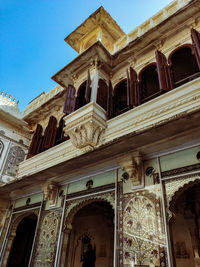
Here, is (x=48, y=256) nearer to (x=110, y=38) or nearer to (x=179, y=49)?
(x=179, y=49)

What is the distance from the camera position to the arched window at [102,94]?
706cm

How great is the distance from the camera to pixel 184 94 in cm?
516

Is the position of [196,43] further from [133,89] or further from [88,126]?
[88,126]

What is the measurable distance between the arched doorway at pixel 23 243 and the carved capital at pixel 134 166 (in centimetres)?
607

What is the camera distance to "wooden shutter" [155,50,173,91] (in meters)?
5.64

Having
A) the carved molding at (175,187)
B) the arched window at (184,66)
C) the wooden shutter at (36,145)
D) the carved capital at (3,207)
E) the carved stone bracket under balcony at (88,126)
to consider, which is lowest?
the carved molding at (175,187)

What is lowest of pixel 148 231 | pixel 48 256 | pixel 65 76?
pixel 48 256

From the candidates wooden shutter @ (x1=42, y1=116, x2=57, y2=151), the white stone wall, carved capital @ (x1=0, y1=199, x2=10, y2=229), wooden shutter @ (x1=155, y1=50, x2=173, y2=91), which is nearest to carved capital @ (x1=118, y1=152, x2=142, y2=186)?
wooden shutter @ (x1=155, y1=50, x2=173, y2=91)

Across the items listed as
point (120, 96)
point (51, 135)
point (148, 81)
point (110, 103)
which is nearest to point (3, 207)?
point (51, 135)

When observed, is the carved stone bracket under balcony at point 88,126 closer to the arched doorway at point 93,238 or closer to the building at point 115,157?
the building at point 115,157

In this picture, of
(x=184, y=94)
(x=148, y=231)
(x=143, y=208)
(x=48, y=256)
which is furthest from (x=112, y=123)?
(x=48, y=256)

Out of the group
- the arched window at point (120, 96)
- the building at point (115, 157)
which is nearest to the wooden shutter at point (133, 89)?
the building at point (115, 157)

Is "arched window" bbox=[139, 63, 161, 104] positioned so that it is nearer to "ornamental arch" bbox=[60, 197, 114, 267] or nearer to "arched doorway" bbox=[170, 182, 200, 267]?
"arched doorway" bbox=[170, 182, 200, 267]

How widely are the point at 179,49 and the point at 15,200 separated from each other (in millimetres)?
7965
